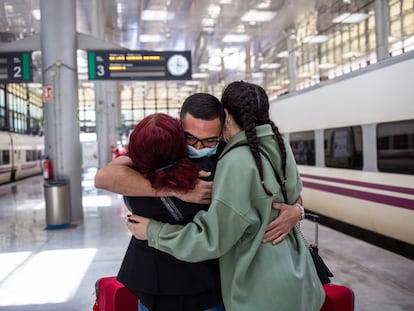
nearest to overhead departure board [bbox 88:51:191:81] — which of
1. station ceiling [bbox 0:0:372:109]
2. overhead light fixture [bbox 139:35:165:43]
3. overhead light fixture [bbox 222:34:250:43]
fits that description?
station ceiling [bbox 0:0:372:109]

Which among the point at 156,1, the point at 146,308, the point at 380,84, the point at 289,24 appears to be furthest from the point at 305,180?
the point at 156,1

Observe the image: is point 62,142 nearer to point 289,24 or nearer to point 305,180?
point 305,180

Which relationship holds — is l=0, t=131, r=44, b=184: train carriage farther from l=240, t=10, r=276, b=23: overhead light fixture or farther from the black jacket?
the black jacket

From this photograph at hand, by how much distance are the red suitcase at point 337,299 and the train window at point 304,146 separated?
733cm

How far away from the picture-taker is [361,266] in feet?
18.2

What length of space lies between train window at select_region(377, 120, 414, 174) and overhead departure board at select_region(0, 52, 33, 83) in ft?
24.7

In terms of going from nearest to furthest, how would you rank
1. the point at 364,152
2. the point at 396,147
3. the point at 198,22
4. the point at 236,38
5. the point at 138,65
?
1. the point at 396,147
2. the point at 364,152
3. the point at 138,65
4. the point at 198,22
5. the point at 236,38

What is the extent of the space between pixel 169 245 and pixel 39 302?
3.35 m

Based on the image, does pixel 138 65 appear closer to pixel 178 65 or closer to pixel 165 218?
pixel 178 65

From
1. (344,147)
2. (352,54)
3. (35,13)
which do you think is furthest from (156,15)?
(344,147)

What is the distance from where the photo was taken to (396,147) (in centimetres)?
642

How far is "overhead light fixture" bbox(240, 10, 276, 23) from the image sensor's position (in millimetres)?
15234

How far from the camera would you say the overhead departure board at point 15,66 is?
403 inches

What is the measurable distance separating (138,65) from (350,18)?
5485 mm
